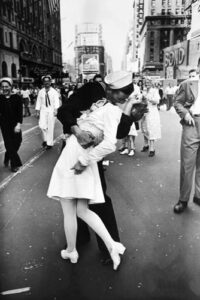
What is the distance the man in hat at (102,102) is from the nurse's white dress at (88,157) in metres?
0.08

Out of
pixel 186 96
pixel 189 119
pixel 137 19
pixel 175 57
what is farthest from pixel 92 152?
pixel 137 19

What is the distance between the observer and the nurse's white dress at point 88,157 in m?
2.30

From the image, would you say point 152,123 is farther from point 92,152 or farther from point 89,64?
point 89,64

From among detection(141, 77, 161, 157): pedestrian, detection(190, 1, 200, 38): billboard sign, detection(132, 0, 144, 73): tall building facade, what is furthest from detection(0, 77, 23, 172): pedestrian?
detection(132, 0, 144, 73): tall building facade

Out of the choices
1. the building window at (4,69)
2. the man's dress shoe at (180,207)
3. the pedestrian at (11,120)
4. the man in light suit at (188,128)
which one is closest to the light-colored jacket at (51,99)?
the pedestrian at (11,120)

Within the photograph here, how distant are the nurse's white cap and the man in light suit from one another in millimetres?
1729

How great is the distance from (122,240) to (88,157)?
1357 mm

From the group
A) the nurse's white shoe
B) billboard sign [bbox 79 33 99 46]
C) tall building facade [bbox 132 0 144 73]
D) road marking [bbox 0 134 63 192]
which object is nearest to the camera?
the nurse's white shoe

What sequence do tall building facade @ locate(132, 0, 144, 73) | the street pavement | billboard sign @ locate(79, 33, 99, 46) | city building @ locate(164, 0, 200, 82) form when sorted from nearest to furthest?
the street pavement → billboard sign @ locate(79, 33, 99, 46) → city building @ locate(164, 0, 200, 82) → tall building facade @ locate(132, 0, 144, 73)

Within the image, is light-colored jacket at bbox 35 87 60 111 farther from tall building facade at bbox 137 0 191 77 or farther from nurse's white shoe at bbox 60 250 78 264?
tall building facade at bbox 137 0 191 77

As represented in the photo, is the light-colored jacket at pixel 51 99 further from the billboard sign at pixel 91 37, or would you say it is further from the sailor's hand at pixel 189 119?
the sailor's hand at pixel 189 119

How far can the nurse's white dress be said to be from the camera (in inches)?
90.5

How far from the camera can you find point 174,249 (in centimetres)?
304

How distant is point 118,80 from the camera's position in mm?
2324
